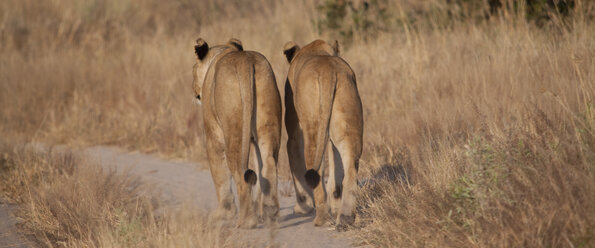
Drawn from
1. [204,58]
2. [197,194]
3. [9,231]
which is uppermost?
[204,58]

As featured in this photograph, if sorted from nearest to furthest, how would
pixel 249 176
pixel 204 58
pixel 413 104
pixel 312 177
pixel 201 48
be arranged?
pixel 312 177, pixel 249 176, pixel 201 48, pixel 204 58, pixel 413 104

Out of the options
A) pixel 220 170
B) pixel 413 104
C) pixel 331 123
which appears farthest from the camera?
pixel 413 104

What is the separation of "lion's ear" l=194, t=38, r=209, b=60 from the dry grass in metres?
1.33

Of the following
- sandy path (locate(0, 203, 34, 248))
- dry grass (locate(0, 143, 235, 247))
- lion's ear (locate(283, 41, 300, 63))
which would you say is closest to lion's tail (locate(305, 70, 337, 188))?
dry grass (locate(0, 143, 235, 247))

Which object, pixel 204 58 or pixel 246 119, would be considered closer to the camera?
pixel 246 119

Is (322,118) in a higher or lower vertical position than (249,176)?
higher

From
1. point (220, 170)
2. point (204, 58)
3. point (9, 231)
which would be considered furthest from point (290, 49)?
point (9, 231)

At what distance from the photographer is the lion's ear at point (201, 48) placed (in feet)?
18.2

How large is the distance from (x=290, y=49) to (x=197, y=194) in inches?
Answer: 81.5

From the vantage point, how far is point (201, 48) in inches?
223

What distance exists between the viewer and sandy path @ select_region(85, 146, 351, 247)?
489cm

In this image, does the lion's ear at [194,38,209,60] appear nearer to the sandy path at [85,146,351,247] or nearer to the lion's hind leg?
the lion's hind leg

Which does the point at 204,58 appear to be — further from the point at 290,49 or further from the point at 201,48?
the point at 290,49

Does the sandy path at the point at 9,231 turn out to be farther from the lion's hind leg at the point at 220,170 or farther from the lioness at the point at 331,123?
the lioness at the point at 331,123
